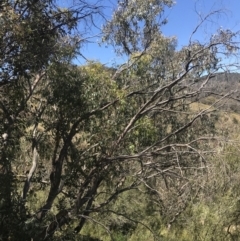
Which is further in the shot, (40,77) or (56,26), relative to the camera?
(40,77)

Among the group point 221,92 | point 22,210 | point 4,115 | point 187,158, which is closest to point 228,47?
point 221,92

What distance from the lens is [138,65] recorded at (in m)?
10.6

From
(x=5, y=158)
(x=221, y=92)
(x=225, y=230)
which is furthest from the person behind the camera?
(x=225, y=230)

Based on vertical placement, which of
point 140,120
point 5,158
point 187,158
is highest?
point 140,120

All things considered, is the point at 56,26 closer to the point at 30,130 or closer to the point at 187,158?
the point at 30,130

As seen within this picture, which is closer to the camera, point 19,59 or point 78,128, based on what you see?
point 19,59

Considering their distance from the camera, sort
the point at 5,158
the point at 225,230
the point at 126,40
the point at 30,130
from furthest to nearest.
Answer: the point at 225,230
the point at 126,40
the point at 30,130
the point at 5,158

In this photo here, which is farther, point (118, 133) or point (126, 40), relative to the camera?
point (126, 40)

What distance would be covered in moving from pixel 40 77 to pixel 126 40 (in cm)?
530

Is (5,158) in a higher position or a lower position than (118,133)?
lower

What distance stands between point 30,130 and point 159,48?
5712 mm

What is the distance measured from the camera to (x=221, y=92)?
8.78 m

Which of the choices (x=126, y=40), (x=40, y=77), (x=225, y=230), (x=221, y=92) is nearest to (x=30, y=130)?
(x=40, y=77)

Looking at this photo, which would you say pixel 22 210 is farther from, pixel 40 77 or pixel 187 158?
pixel 187 158
